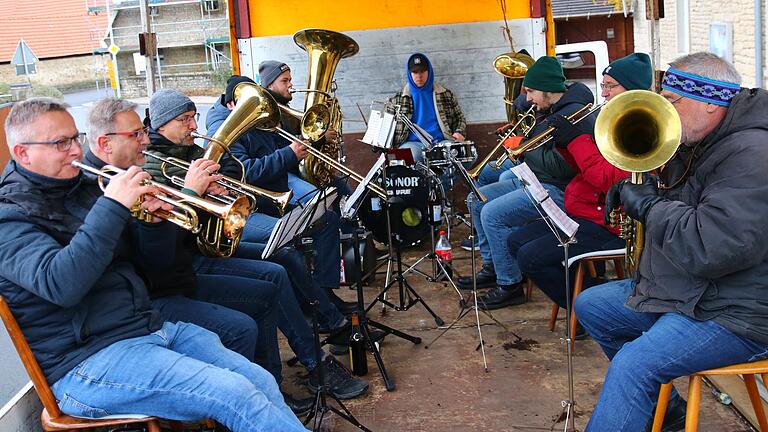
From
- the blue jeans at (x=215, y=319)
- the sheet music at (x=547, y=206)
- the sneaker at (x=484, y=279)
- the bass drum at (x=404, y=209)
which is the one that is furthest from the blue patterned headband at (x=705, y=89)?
the bass drum at (x=404, y=209)

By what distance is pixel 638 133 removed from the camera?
288 centimetres

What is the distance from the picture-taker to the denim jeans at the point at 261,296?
12.1ft

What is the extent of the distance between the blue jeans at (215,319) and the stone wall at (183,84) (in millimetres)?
18051

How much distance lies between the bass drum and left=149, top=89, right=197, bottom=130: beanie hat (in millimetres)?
2482

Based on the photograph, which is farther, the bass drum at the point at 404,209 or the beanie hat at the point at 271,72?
the bass drum at the point at 404,209

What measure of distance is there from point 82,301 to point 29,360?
0.25 m

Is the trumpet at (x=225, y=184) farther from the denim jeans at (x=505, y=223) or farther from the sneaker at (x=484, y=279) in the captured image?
the sneaker at (x=484, y=279)

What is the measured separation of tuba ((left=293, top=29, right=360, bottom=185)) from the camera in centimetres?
507

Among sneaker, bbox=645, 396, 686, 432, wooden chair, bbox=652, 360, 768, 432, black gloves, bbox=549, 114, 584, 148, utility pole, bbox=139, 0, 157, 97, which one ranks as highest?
utility pole, bbox=139, 0, 157, 97

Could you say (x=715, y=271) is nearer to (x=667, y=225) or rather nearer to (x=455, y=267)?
(x=667, y=225)

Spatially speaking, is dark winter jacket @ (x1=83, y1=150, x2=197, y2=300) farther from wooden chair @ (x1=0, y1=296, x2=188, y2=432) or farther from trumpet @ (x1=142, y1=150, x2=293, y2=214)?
wooden chair @ (x1=0, y1=296, x2=188, y2=432)

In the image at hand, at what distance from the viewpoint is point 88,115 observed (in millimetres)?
3184

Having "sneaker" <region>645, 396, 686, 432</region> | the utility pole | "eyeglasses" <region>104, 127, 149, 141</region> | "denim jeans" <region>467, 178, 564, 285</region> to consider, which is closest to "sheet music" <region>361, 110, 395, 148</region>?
"denim jeans" <region>467, 178, 564, 285</region>

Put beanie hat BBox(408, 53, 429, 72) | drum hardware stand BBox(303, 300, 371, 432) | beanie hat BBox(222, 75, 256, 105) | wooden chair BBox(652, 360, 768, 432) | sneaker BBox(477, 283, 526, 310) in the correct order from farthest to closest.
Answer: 1. beanie hat BBox(408, 53, 429, 72)
2. sneaker BBox(477, 283, 526, 310)
3. beanie hat BBox(222, 75, 256, 105)
4. drum hardware stand BBox(303, 300, 371, 432)
5. wooden chair BBox(652, 360, 768, 432)
